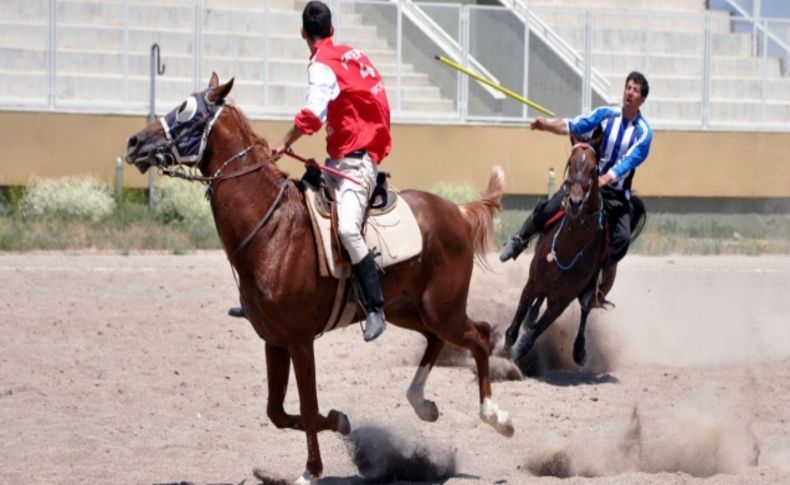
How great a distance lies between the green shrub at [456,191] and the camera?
794 inches

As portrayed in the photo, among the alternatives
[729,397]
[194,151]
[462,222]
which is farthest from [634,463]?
[194,151]

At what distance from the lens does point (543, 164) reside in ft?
72.2

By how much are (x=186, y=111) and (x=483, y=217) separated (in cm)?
237

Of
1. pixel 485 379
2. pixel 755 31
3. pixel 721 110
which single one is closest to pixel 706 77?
pixel 721 110

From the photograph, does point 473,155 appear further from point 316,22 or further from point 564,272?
point 316,22

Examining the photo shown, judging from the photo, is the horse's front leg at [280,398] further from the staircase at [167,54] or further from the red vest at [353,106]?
the staircase at [167,54]

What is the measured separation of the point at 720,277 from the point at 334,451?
912 cm

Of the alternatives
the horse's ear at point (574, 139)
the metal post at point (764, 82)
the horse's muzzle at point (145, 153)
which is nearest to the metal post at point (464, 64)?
the metal post at point (764, 82)

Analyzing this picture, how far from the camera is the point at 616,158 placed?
11.6 metres

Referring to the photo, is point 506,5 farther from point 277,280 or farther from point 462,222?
point 277,280

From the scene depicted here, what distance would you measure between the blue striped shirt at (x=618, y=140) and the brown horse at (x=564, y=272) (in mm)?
354

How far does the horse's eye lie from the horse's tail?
7.12 ft

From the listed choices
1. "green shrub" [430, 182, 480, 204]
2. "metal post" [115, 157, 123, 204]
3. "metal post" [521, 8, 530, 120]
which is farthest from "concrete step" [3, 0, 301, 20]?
"metal post" [521, 8, 530, 120]

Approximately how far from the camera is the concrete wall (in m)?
19.7
